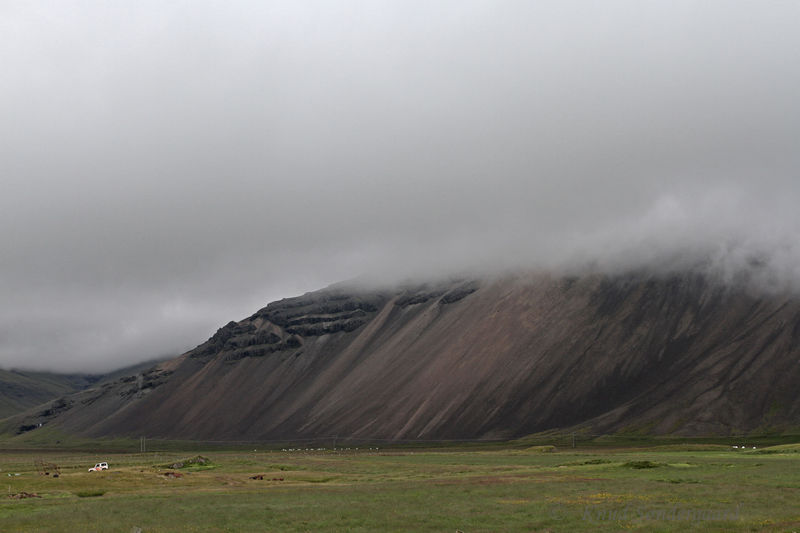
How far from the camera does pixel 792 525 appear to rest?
33719 millimetres

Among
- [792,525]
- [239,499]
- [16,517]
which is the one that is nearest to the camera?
[792,525]

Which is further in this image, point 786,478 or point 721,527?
point 786,478

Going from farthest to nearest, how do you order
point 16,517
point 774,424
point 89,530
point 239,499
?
1. point 774,424
2. point 239,499
3. point 16,517
4. point 89,530

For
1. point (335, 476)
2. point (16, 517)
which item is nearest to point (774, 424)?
point (335, 476)

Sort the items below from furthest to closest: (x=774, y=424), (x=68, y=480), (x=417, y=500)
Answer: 1. (x=774, y=424)
2. (x=68, y=480)
3. (x=417, y=500)

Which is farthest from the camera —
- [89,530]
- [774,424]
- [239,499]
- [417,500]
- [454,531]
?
[774,424]

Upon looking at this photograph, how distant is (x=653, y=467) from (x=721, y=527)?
4625 cm

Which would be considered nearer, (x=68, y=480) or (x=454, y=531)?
(x=454, y=531)

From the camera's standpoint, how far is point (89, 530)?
4006 cm

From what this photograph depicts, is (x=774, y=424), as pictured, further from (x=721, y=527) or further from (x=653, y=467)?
(x=721, y=527)

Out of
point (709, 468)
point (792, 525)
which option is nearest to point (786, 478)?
point (709, 468)

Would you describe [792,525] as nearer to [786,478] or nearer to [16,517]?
[786,478]

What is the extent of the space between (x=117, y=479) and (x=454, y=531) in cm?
6180

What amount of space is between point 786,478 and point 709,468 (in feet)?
54.3
